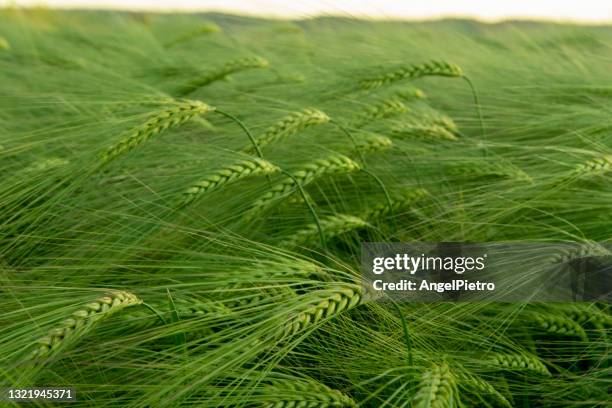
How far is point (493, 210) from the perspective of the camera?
4.81 ft

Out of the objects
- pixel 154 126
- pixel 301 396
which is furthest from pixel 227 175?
pixel 301 396

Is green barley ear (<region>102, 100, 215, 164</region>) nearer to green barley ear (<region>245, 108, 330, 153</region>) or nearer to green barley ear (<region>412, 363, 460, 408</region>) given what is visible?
green barley ear (<region>245, 108, 330, 153</region>)

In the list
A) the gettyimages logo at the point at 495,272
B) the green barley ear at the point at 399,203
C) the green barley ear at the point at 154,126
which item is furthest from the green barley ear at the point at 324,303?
the green barley ear at the point at 399,203

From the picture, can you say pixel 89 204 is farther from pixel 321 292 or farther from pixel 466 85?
pixel 466 85

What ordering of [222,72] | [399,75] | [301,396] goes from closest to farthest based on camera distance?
[301,396], [399,75], [222,72]

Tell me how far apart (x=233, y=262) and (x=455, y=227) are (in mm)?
474

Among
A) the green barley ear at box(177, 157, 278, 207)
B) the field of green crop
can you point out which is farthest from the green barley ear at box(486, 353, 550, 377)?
the green barley ear at box(177, 157, 278, 207)

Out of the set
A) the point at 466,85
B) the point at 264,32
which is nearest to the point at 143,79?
the point at 264,32

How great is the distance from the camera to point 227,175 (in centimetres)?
129

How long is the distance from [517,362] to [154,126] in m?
0.63

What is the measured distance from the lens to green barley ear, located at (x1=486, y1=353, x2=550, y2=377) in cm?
125

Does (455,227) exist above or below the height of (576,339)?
above

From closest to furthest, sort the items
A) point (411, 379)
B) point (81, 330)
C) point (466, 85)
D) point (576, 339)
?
point (81, 330) → point (411, 379) → point (576, 339) → point (466, 85)

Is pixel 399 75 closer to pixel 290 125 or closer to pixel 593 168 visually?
pixel 290 125
